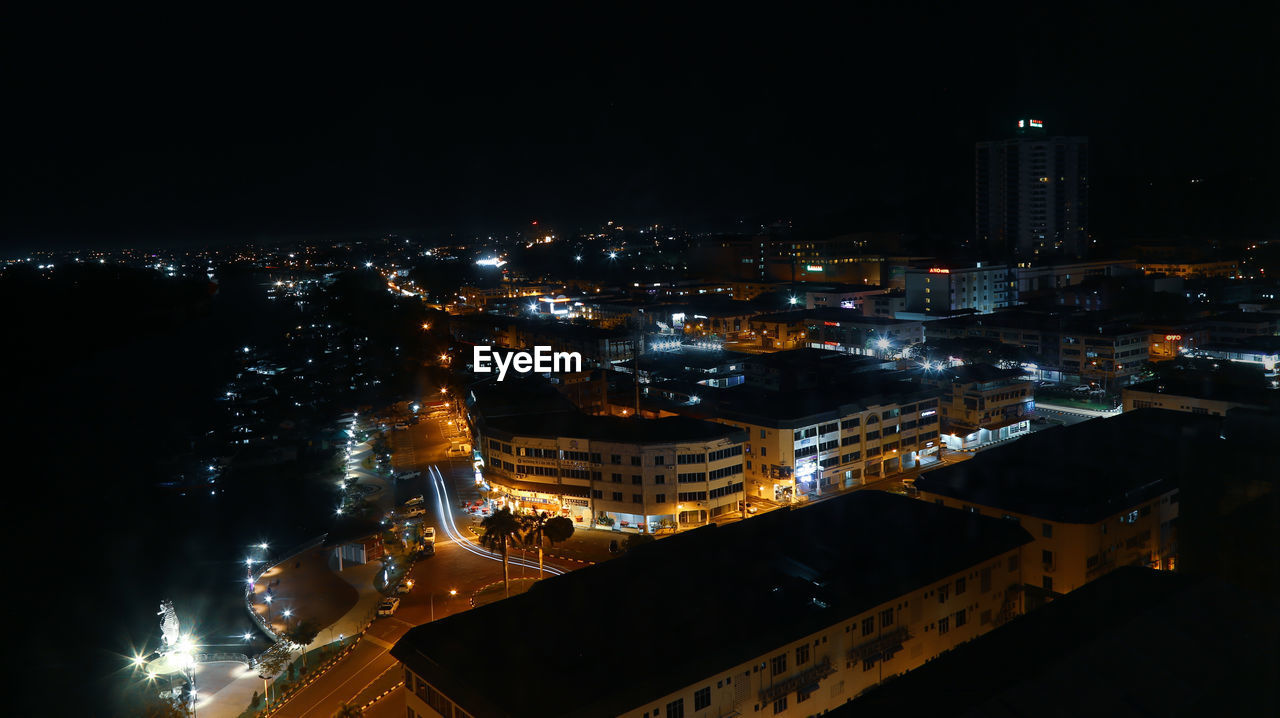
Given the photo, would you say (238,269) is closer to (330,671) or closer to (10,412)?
(10,412)

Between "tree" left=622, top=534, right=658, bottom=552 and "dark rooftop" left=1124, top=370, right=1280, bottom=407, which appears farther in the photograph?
"dark rooftop" left=1124, top=370, right=1280, bottom=407

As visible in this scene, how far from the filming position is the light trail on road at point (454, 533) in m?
7.14

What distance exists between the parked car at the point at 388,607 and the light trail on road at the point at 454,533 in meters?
1.08

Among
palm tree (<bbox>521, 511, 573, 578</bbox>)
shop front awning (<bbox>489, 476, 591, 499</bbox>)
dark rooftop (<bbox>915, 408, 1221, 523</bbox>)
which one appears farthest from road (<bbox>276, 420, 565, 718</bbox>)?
dark rooftop (<bbox>915, 408, 1221, 523</bbox>)

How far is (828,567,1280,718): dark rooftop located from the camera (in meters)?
→ 3.13

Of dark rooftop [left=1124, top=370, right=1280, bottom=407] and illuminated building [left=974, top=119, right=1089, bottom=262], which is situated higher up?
illuminated building [left=974, top=119, right=1089, bottom=262]

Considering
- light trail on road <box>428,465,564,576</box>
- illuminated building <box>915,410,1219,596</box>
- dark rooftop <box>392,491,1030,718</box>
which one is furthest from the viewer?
light trail on road <box>428,465,564,576</box>

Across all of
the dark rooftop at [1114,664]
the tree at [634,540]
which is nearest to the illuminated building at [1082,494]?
the dark rooftop at [1114,664]

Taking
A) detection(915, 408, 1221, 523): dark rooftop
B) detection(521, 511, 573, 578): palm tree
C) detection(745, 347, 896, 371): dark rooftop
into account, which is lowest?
detection(521, 511, 573, 578): palm tree

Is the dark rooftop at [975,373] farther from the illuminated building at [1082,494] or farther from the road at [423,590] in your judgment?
the road at [423,590]

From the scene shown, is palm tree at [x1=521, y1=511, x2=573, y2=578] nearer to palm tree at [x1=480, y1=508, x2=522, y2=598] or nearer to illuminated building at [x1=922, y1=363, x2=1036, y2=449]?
palm tree at [x1=480, y1=508, x2=522, y2=598]

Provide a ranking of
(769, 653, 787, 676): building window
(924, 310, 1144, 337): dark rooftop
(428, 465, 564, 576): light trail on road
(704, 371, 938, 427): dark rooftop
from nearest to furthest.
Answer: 1. (769, 653, 787, 676): building window
2. (428, 465, 564, 576): light trail on road
3. (704, 371, 938, 427): dark rooftop
4. (924, 310, 1144, 337): dark rooftop

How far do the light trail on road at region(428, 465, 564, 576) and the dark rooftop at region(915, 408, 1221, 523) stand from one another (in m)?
3.21

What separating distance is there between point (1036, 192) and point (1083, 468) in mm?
19850
